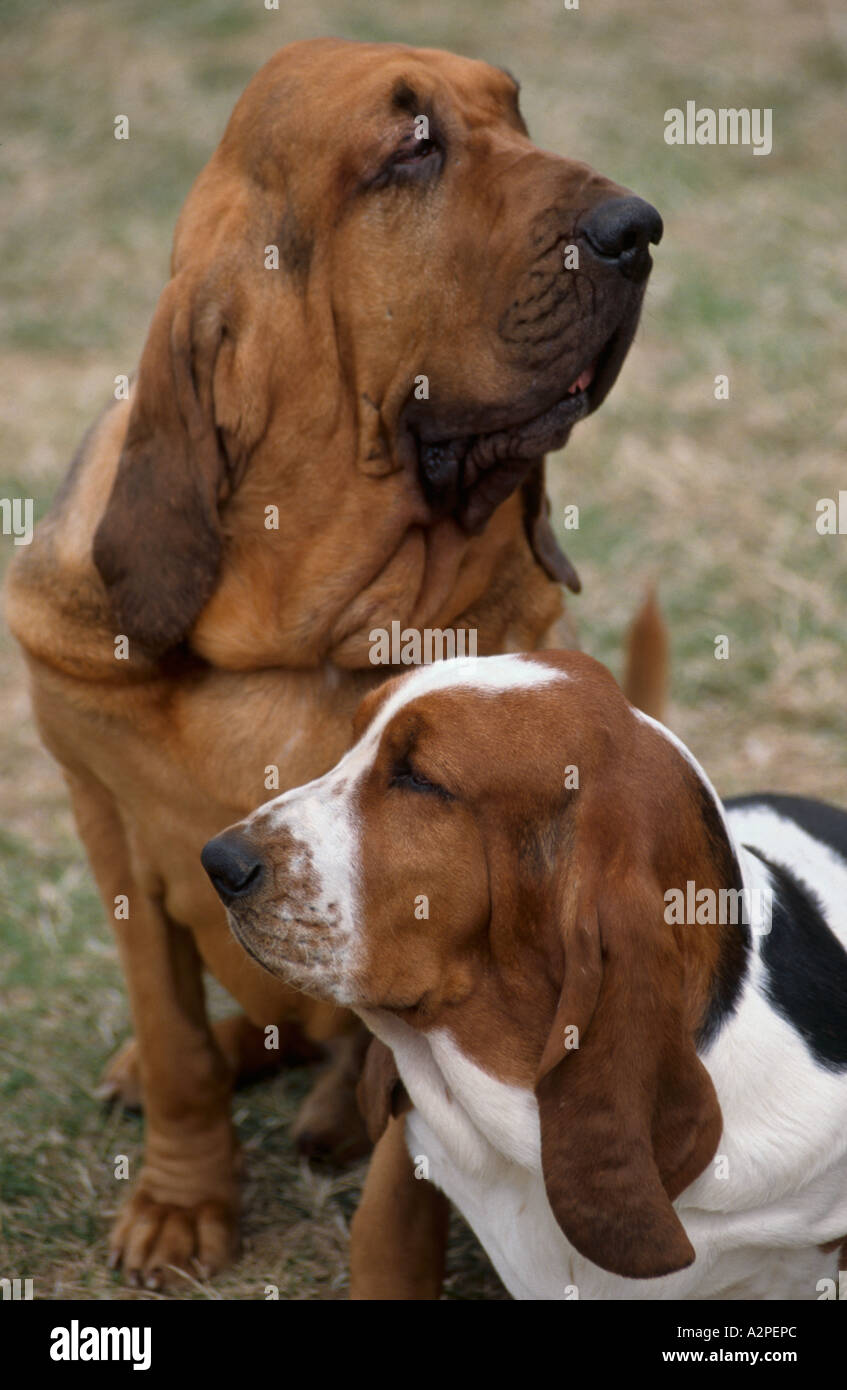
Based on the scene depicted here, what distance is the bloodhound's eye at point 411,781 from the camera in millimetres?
3041

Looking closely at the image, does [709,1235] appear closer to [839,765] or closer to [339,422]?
[339,422]

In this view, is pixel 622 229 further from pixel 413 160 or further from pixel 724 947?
pixel 724 947

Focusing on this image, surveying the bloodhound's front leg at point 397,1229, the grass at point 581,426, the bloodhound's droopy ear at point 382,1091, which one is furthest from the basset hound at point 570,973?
the grass at point 581,426

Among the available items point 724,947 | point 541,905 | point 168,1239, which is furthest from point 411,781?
point 168,1239

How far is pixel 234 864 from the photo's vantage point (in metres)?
3.10

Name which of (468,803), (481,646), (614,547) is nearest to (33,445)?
(614,547)

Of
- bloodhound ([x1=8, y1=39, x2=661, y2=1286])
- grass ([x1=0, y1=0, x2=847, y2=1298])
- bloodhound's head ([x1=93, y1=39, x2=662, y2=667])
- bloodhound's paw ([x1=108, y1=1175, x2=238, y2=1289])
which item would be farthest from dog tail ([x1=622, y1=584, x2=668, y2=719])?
bloodhound's paw ([x1=108, y1=1175, x2=238, y2=1289])

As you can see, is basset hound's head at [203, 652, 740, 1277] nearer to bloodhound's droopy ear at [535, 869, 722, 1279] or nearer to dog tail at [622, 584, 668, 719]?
bloodhound's droopy ear at [535, 869, 722, 1279]

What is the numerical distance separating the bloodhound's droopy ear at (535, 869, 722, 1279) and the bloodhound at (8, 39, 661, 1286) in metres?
1.08

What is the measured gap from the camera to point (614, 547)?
755 cm

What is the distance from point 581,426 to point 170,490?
5264mm

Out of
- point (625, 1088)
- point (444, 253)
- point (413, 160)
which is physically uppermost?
point (413, 160)

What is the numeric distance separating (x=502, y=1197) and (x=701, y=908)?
28.8 inches

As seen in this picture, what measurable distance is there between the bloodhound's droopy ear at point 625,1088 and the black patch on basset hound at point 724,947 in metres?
0.15
